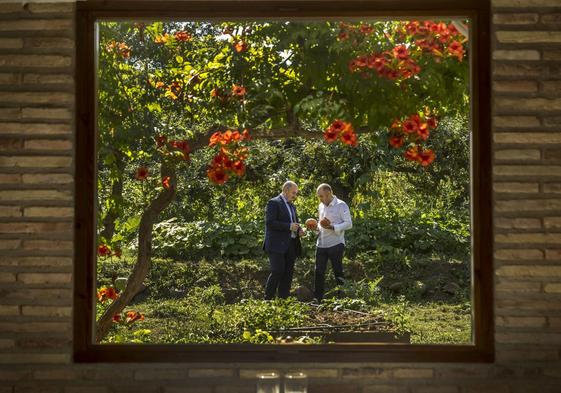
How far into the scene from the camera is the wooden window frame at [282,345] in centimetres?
321

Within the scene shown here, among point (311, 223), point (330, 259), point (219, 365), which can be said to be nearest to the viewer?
point (219, 365)

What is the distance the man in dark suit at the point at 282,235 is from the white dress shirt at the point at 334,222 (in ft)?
1.11

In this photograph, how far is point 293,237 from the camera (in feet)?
20.9

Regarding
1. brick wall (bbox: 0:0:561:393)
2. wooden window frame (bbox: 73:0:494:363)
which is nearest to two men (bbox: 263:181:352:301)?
wooden window frame (bbox: 73:0:494:363)

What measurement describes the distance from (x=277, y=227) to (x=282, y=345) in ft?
10.2

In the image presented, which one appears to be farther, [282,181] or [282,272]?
[282,181]

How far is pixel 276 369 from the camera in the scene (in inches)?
127

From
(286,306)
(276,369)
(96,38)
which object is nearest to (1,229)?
(96,38)

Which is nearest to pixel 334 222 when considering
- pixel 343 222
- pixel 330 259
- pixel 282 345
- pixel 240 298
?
pixel 343 222

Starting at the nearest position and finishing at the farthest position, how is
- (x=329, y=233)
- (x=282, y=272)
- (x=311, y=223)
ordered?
(x=282, y=272) < (x=329, y=233) < (x=311, y=223)

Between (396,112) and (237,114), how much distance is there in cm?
100

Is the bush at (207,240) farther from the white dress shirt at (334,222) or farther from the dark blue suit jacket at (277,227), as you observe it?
the dark blue suit jacket at (277,227)

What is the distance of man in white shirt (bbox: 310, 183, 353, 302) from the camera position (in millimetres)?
6766

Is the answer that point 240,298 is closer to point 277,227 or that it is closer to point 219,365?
point 277,227
